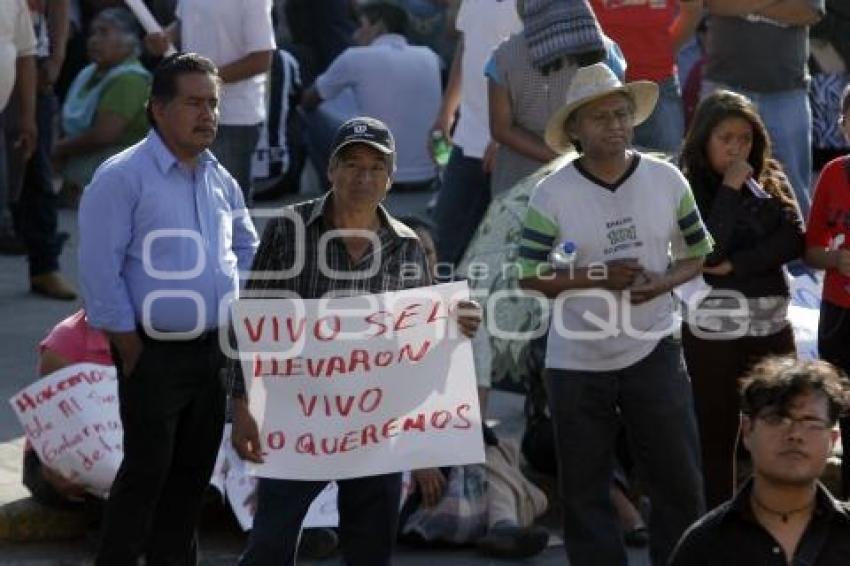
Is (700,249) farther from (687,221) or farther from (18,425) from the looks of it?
(18,425)

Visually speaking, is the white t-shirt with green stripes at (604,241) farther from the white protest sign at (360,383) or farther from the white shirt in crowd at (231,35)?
the white shirt in crowd at (231,35)

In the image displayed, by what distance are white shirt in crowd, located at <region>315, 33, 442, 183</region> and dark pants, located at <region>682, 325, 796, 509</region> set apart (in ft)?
20.7

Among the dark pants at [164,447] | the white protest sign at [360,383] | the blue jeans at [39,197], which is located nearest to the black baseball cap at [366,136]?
the white protest sign at [360,383]

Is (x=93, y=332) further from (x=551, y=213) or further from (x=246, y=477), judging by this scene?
(x=551, y=213)

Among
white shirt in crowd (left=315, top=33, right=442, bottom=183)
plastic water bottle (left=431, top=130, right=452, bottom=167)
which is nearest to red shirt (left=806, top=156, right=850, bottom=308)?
plastic water bottle (left=431, top=130, right=452, bottom=167)

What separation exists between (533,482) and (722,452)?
972mm

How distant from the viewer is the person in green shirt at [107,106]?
41.3ft

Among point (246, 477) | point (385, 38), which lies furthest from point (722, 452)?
point (385, 38)

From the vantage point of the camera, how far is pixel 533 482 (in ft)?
27.8

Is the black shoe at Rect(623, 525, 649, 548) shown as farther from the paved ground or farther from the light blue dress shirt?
the light blue dress shirt

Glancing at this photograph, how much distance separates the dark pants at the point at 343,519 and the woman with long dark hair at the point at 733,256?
4.71 feet

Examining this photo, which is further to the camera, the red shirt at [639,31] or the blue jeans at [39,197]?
the blue jeans at [39,197]

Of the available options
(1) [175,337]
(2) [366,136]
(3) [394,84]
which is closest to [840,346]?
(2) [366,136]

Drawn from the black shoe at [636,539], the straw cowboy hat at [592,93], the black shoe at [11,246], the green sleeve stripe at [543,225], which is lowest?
the black shoe at [636,539]
